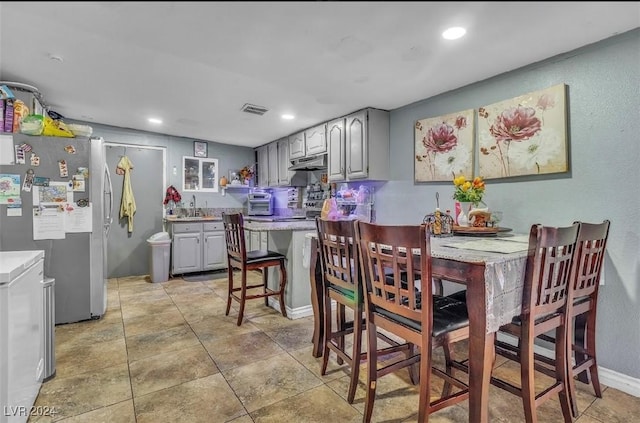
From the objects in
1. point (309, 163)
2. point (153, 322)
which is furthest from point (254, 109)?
point (153, 322)

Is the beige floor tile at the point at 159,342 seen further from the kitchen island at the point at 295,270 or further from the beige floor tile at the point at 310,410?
the beige floor tile at the point at 310,410

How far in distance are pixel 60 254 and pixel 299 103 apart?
2.51 metres

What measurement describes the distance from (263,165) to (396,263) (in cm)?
430

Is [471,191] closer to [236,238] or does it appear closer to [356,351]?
[356,351]

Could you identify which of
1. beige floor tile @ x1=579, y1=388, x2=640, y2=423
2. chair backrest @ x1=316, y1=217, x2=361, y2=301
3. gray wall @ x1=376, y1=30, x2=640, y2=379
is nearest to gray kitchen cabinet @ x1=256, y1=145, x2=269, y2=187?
chair backrest @ x1=316, y1=217, x2=361, y2=301

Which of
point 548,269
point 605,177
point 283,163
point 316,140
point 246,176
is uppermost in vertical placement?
point 316,140

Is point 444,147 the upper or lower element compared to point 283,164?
lower

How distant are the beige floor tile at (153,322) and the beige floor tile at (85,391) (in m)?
0.64

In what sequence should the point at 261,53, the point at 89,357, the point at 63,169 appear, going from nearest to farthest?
the point at 261,53
the point at 89,357
the point at 63,169

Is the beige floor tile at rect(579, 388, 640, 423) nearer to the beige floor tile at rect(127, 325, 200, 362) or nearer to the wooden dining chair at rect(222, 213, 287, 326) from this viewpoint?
the wooden dining chair at rect(222, 213, 287, 326)

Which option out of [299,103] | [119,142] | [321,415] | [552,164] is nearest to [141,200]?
[119,142]

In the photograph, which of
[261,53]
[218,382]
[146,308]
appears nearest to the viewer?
[261,53]

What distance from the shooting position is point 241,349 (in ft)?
7.50

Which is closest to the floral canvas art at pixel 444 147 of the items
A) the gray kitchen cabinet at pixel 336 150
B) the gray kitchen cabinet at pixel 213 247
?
the gray kitchen cabinet at pixel 336 150
